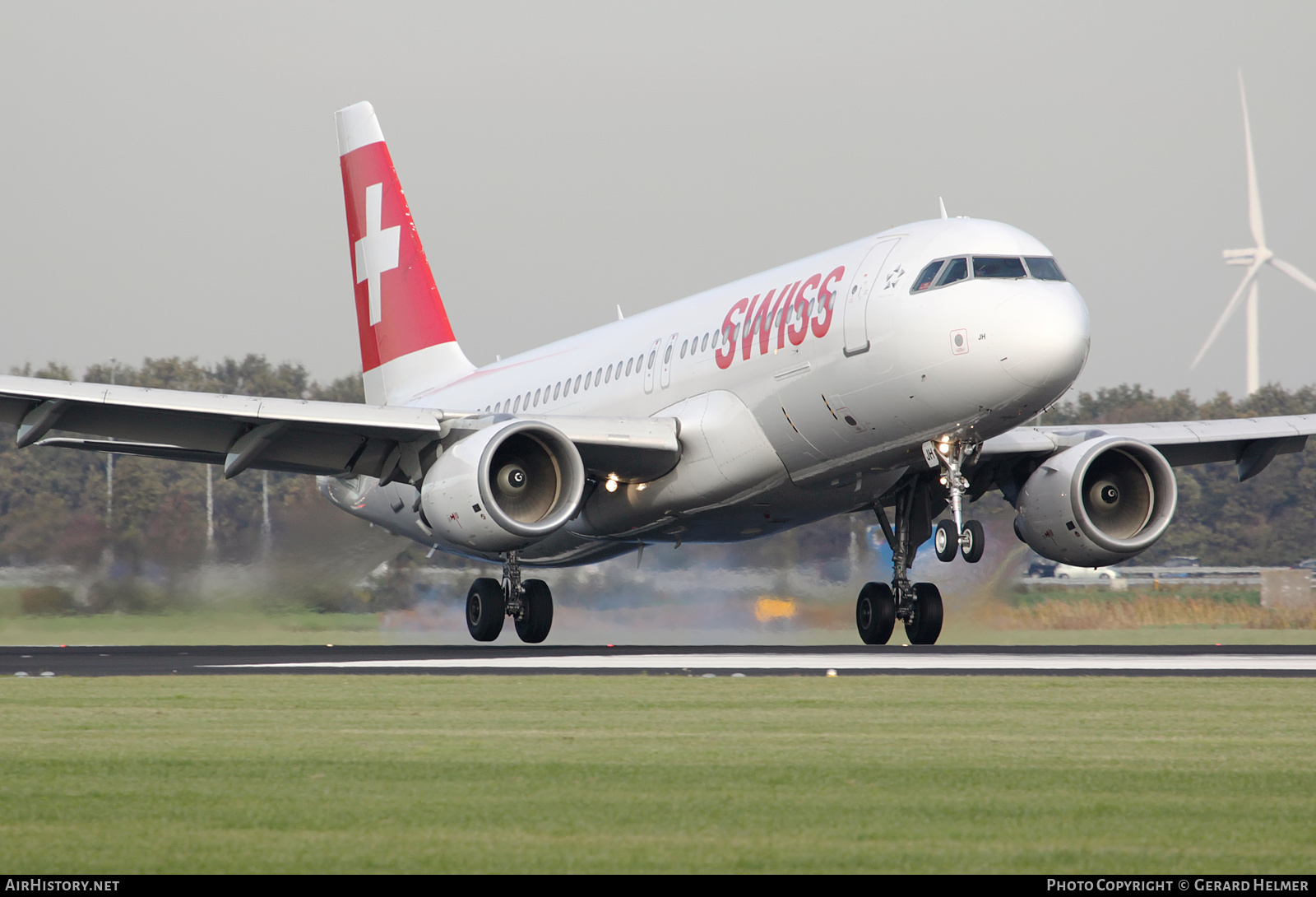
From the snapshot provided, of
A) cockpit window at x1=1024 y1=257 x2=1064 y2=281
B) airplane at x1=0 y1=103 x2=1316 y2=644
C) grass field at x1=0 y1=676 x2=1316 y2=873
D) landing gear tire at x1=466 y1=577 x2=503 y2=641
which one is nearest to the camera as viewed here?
grass field at x1=0 y1=676 x2=1316 y2=873

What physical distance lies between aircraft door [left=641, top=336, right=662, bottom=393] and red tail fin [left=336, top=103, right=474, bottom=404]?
765 centimetres

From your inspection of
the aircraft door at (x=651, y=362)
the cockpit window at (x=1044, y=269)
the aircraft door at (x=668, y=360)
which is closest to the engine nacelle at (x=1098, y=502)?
the cockpit window at (x=1044, y=269)

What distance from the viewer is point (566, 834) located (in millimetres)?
6227

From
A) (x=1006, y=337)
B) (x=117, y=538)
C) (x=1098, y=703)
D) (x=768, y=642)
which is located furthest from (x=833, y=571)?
(x=1098, y=703)

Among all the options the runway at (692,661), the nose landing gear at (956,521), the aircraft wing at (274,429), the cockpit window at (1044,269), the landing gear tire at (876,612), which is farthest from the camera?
the landing gear tire at (876,612)

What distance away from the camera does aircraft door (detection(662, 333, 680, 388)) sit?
24.6 meters

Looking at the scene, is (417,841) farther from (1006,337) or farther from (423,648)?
(423,648)

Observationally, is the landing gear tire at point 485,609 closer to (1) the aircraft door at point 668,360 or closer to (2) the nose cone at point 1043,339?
(1) the aircraft door at point 668,360

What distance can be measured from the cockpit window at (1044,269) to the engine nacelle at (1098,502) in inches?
161

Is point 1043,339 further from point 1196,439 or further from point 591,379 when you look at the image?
point 591,379

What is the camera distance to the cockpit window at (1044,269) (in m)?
20.3

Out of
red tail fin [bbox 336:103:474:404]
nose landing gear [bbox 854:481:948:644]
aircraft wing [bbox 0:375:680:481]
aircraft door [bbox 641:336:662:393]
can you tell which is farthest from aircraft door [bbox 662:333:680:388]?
red tail fin [bbox 336:103:474:404]

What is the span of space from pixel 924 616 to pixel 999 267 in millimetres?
6509

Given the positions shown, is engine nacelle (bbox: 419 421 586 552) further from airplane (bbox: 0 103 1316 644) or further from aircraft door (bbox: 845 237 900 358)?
aircraft door (bbox: 845 237 900 358)
